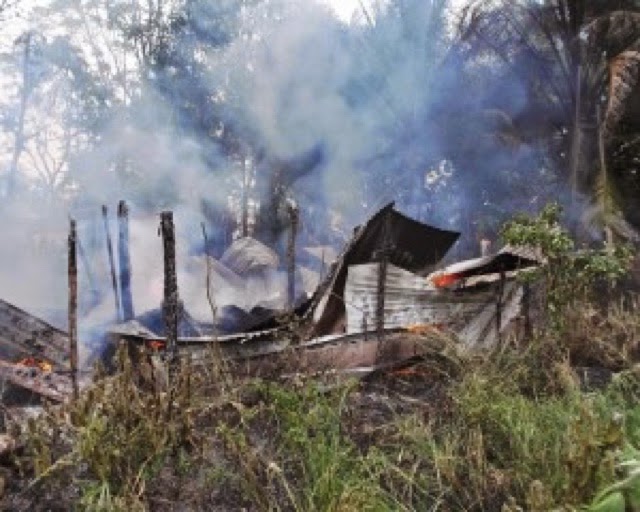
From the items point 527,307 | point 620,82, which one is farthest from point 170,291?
point 620,82

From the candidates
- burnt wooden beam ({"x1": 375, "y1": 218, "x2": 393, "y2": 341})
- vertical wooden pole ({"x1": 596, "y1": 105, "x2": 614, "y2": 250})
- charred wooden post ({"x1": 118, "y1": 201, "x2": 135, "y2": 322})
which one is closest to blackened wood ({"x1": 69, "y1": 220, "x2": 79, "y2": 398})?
burnt wooden beam ({"x1": 375, "y1": 218, "x2": 393, "y2": 341})

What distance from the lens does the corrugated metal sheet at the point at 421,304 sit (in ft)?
27.6

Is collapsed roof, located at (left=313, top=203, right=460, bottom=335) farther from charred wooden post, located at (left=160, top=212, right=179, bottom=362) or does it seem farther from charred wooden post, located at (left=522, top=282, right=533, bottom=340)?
charred wooden post, located at (left=160, top=212, right=179, bottom=362)

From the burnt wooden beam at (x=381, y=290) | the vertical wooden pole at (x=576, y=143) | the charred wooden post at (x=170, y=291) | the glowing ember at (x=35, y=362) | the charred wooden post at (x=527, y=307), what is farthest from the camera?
the vertical wooden pole at (x=576, y=143)

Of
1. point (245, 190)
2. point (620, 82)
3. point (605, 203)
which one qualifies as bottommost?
point (605, 203)

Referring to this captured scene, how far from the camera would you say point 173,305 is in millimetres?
5680

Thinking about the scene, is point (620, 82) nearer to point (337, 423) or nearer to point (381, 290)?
point (381, 290)

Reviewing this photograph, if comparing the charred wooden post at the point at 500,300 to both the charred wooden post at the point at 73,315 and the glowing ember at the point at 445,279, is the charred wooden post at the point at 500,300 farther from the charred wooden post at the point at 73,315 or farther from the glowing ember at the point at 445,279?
the charred wooden post at the point at 73,315

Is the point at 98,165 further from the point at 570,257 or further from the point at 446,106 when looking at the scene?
the point at 570,257

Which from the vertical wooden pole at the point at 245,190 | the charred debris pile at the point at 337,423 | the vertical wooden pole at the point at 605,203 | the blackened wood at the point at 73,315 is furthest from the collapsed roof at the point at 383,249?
the vertical wooden pole at the point at 245,190

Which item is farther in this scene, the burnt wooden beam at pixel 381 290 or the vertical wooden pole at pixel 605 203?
the vertical wooden pole at pixel 605 203

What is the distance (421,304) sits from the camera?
332 inches

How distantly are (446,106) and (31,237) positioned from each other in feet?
50.8

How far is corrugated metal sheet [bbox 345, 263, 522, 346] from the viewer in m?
8.40
